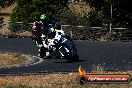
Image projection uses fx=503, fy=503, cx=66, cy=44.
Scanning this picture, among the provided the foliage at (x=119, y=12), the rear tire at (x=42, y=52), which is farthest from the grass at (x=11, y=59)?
the foliage at (x=119, y=12)

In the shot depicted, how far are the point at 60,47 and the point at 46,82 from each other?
8115 mm

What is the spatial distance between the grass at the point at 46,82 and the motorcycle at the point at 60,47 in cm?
572

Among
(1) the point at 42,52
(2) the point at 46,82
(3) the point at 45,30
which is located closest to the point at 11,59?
(1) the point at 42,52

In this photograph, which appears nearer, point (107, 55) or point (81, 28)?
point (107, 55)

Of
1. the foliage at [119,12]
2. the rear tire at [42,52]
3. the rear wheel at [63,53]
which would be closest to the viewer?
the rear wheel at [63,53]

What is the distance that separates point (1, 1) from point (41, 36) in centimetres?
3720

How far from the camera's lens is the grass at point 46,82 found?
14.9 metres

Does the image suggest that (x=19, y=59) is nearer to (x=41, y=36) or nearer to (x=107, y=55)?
(x=41, y=36)

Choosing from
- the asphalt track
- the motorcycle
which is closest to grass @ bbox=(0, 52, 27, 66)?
the asphalt track

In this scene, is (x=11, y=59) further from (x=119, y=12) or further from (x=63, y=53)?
(x=119, y=12)

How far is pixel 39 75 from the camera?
1775 centimetres

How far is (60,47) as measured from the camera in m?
24.0

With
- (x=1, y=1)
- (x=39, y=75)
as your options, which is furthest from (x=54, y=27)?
(x=1, y=1)

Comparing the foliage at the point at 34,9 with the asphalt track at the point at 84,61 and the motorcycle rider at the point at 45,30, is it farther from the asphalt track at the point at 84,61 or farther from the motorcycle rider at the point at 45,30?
the motorcycle rider at the point at 45,30
